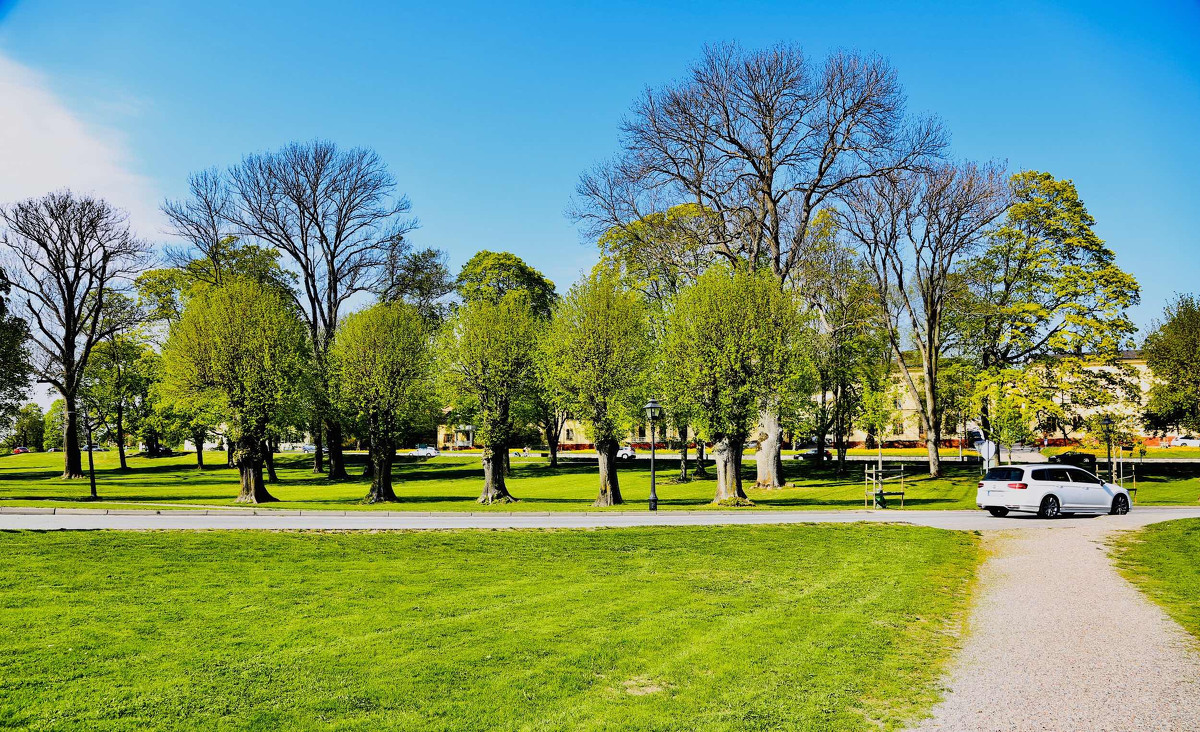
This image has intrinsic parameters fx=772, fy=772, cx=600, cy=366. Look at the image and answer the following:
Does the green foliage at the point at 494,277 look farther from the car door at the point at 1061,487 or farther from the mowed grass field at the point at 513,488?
the car door at the point at 1061,487

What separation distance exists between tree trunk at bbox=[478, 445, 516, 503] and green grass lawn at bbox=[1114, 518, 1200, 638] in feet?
72.8

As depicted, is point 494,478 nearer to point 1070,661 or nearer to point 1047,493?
point 1047,493

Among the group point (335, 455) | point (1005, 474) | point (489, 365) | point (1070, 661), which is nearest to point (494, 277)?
point (335, 455)

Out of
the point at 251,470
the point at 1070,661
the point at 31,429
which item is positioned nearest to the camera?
the point at 1070,661

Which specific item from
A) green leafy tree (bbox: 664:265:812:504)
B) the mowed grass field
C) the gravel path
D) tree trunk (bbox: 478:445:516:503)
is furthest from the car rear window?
tree trunk (bbox: 478:445:516:503)

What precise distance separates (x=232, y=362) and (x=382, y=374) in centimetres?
633

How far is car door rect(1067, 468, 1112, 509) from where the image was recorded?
25.5 meters

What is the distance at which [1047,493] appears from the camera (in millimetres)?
24906

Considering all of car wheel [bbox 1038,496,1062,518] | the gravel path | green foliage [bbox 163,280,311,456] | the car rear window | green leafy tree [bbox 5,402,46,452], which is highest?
green foliage [bbox 163,280,311,456]

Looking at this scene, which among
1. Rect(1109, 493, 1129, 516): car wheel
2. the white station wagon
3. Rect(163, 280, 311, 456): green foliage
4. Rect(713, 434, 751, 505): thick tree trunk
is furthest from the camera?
Rect(163, 280, 311, 456): green foliage

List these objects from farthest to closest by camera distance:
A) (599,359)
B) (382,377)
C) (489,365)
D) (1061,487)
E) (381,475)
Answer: (382,377)
(381,475)
(489,365)
(599,359)
(1061,487)

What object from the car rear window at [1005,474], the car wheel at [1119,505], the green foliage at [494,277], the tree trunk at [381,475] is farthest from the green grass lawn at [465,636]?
the green foliage at [494,277]

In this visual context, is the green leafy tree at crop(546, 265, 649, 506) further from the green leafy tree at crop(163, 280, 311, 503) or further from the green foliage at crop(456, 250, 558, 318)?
the green foliage at crop(456, 250, 558, 318)

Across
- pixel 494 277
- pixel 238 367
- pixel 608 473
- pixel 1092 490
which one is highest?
pixel 494 277
